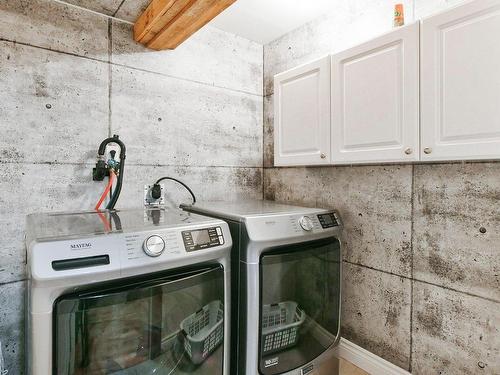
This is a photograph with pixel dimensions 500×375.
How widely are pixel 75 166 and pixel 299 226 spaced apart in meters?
1.31

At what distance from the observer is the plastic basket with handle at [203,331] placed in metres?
1.21

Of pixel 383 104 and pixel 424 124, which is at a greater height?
pixel 383 104

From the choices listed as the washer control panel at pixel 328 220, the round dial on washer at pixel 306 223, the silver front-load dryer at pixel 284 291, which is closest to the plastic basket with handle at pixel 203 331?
the silver front-load dryer at pixel 284 291

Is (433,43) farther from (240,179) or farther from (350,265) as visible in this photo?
(240,179)

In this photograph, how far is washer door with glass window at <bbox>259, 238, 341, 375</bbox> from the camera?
1.45m

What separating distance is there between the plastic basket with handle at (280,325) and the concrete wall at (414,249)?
22.5 inches

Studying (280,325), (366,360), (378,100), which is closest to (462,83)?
(378,100)

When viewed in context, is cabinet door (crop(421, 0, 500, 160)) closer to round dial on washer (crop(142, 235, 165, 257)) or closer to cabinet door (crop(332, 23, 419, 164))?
cabinet door (crop(332, 23, 419, 164))

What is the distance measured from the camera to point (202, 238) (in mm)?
1262

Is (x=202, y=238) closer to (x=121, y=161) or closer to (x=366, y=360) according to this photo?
(x=121, y=161)

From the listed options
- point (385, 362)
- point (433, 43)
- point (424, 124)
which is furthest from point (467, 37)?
point (385, 362)

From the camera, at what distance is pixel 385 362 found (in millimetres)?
Answer: 1773

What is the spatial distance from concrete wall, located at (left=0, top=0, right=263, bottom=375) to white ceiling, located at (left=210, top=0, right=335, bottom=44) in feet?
0.44

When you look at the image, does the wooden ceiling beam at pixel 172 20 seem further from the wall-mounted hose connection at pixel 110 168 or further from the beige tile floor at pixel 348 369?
the beige tile floor at pixel 348 369
